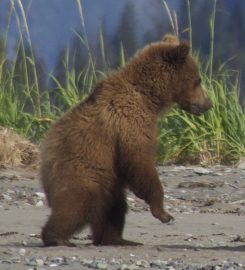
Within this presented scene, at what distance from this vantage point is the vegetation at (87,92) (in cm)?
1228

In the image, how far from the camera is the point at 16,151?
37.6 feet

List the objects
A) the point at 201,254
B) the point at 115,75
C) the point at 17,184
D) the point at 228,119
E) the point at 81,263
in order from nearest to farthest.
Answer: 1. the point at 81,263
2. the point at 201,254
3. the point at 115,75
4. the point at 17,184
5. the point at 228,119

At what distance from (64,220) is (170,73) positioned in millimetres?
1333

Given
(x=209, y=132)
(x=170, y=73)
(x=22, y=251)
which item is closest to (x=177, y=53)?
(x=170, y=73)

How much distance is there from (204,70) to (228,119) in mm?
942

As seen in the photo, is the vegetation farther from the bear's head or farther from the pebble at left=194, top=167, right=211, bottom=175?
the bear's head

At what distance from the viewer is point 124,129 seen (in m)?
7.26

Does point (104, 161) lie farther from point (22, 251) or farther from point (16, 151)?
point (16, 151)

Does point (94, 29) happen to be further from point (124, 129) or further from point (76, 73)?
point (124, 129)

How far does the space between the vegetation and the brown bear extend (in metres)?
4.47

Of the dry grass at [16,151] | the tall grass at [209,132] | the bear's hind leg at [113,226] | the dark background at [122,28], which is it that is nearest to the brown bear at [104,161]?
the bear's hind leg at [113,226]

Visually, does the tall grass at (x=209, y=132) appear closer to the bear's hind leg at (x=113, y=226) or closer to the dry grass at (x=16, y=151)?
the dry grass at (x=16, y=151)

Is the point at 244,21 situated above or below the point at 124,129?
above

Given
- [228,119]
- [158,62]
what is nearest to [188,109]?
[158,62]
